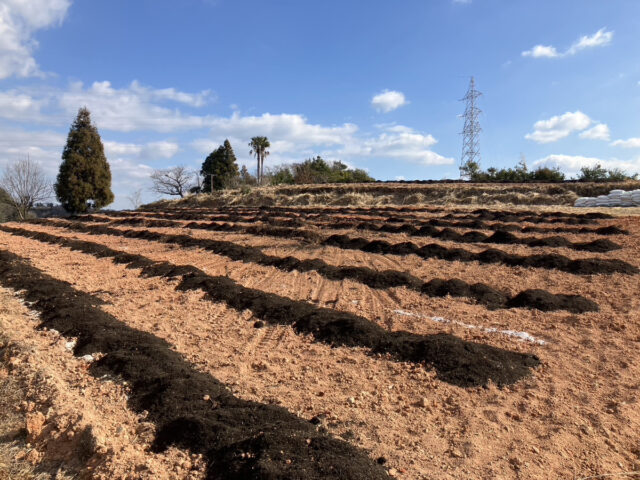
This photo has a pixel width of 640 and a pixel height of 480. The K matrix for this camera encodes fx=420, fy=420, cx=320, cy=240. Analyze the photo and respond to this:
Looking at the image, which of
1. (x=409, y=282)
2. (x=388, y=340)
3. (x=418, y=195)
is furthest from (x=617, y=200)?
(x=388, y=340)

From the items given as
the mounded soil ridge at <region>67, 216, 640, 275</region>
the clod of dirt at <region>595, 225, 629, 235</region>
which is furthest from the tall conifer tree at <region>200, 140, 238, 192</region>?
the clod of dirt at <region>595, 225, 629, 235</region>

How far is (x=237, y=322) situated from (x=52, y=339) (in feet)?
7.42

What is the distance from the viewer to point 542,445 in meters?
3.12

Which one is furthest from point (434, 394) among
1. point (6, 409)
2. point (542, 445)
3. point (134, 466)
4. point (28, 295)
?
point (28, 295)

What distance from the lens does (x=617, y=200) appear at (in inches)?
723

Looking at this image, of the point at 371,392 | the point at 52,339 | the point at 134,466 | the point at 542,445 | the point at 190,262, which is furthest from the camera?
the point at 190,262

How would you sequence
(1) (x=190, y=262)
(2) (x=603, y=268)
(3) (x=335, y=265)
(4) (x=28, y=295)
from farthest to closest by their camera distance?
(1) (x=190, y=262) → (3) (x=335, y=265) → (2) (x=603, y=268) → (4) (x=28, y=295)

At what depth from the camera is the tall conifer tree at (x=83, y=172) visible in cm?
3453

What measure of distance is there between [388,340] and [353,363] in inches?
23.3

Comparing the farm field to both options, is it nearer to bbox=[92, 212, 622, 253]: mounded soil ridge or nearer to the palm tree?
bbox=[92, 212, 622, 253]: mounded soil ridge

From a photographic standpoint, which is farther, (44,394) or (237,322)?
(237,322)

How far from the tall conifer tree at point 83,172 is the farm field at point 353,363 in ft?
93.0

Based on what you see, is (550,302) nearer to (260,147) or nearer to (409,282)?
(409,282)

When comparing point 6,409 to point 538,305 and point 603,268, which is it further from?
point 603,268
